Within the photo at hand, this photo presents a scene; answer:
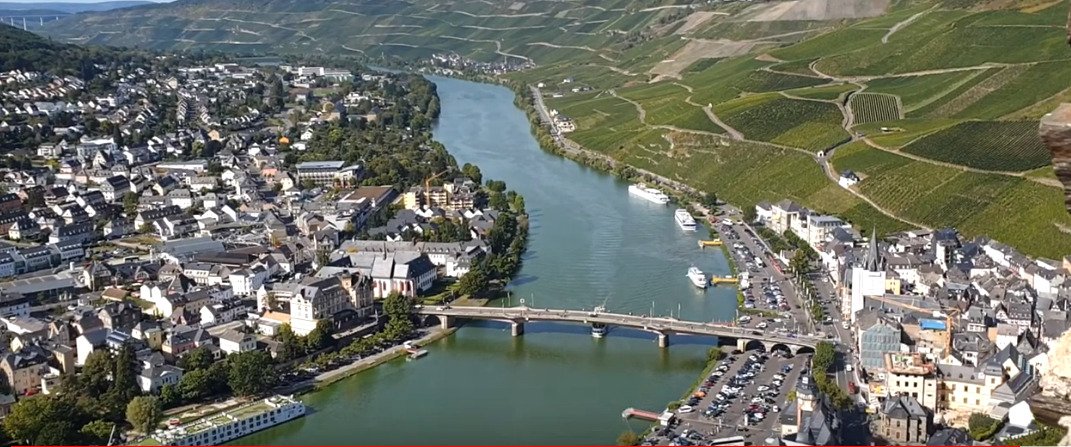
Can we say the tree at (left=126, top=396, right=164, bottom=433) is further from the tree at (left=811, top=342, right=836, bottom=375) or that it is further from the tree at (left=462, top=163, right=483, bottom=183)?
the tree at (left=462, top=163, right=483, bottom=183)

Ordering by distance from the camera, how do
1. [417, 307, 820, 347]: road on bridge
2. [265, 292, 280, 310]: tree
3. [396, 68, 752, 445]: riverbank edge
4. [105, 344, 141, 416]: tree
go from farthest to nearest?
[265, 292, 280, 310]: tree
[396, 68, 752, 445]: riverbank edge
[417, 307, 820, 347]: road on bridge
[105, 344, 141, 416]: tree

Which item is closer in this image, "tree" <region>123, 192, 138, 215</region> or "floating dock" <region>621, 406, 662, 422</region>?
"floating dock" <region>621, 406, 662, 422</region>

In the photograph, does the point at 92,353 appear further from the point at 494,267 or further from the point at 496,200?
the point at 496,200

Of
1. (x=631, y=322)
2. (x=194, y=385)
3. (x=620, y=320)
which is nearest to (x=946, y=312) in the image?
(x=631, y=322)

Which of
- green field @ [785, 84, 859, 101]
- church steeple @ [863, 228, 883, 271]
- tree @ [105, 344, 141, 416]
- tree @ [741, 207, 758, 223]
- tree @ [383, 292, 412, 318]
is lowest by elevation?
tree @ [105, 344, 141, 416]

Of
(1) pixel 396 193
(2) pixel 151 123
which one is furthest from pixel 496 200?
(2) pixel 151 123

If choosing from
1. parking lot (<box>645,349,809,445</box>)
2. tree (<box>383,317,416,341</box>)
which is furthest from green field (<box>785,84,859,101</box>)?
tree (<box>383,317,416,341</box>)

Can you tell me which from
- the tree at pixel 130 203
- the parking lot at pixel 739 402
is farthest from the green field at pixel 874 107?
the tree at pixel 130 203
